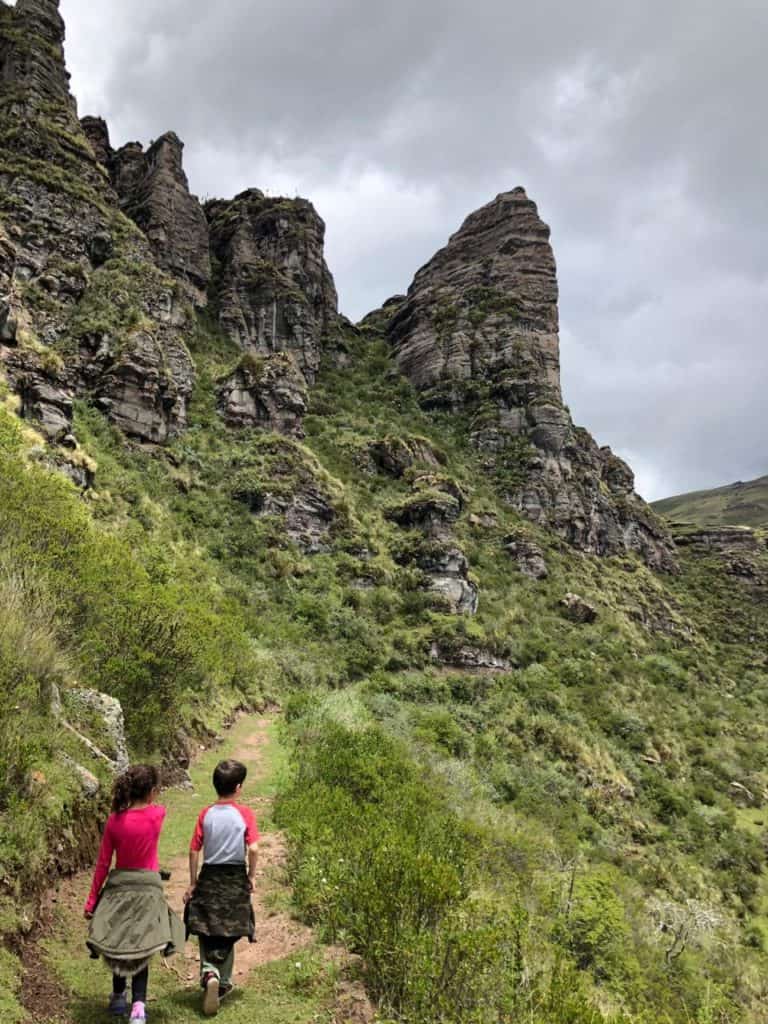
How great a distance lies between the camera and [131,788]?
4352mm

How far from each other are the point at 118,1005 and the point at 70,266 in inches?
1954

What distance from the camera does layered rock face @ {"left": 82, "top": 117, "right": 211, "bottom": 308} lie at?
65.1 metres

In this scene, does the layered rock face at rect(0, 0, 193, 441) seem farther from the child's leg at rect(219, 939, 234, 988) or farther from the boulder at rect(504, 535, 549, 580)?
the boulder at rect(504, 535, 549, 580)

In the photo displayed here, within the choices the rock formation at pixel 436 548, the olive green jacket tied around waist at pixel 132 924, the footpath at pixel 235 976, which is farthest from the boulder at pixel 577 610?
the olive green jacket tied around waist at pixel 132 924

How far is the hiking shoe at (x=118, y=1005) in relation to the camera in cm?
411

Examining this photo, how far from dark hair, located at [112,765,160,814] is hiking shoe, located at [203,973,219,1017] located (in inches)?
64.6

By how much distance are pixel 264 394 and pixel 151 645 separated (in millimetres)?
43538

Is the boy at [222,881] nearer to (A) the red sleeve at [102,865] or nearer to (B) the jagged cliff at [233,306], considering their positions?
(A) the red sleeve at [102,865]

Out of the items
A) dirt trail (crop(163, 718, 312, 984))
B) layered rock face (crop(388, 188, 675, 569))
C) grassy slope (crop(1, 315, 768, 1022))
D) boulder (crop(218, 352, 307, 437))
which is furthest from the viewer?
layered rock face (crop(388, 188, 675, 569))

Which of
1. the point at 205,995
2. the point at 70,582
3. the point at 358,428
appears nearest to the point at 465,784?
the point at 70,582

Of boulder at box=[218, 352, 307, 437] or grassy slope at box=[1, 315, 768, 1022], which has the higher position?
boulder at box=[218, 352, 307, 437]

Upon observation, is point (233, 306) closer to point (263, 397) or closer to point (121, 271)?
point (121, 271)

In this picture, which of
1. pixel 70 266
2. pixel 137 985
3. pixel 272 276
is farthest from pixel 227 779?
pixel 272 276

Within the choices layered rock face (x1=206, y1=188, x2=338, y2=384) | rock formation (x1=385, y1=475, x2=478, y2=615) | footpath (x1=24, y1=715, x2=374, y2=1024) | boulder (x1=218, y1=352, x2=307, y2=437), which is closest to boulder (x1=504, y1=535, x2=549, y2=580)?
rock formation (x1=385, y1=475, x2=478, y2=615)
